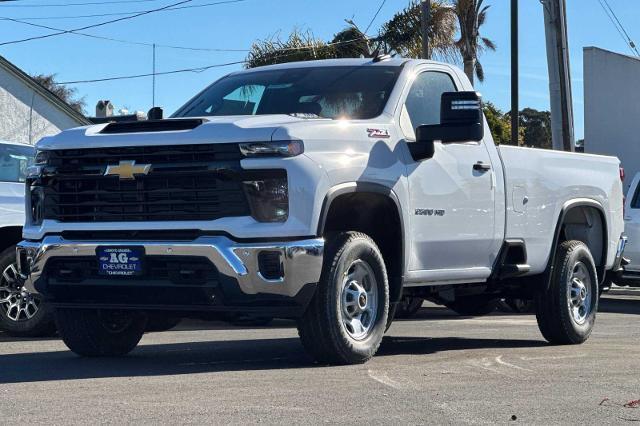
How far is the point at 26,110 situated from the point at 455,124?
22.7 m

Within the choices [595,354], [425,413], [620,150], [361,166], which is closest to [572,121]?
[620,150]

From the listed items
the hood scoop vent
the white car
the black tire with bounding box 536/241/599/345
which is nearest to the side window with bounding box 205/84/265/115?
the hood scoop vent

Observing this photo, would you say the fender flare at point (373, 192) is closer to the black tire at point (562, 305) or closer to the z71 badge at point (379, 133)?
the z71 badge at point (379, 133)

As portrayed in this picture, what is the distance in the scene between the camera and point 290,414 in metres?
5.64

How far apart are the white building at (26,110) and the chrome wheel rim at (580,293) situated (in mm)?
19816

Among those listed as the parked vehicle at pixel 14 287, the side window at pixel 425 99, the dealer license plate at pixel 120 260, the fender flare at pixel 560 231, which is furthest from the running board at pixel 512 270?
the parked vehicle at pixel 14 287

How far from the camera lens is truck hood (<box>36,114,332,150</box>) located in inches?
272

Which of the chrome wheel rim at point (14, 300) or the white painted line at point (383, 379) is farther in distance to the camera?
the chrome wheel rim at point (14, 300)

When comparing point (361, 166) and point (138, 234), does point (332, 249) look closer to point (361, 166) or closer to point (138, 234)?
point (361, 166)

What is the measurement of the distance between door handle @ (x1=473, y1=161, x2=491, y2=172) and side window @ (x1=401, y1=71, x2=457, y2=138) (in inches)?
17.6

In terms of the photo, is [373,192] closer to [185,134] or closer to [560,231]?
[185,134]

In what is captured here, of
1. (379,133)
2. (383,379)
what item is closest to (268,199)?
(379,133)

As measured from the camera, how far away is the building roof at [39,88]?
28.3m

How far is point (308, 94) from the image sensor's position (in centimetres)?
832
